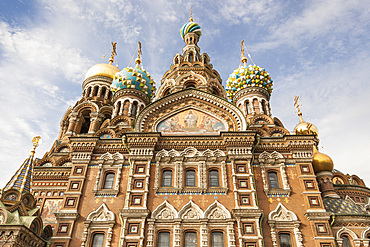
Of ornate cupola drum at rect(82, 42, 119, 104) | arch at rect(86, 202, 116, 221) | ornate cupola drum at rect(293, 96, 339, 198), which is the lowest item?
arch at rect(86, 202, 116, 221)

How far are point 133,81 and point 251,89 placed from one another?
8.10 m

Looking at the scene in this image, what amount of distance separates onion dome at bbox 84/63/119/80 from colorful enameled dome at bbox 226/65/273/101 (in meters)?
10.5

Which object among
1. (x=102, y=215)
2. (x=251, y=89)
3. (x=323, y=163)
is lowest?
(x=102, y=215)

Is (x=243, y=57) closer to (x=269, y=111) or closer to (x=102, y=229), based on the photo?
(x=269, y=111)

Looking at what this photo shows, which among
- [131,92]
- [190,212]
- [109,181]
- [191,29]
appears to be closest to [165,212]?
[190,212]

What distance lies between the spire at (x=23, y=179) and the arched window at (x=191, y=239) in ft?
21.8

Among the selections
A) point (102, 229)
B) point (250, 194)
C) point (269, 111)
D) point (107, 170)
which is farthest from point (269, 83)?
point (102, 229)

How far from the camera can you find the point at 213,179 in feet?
43.6

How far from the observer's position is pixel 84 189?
1312 cm

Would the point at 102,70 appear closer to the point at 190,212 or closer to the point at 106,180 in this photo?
the point at 106,180

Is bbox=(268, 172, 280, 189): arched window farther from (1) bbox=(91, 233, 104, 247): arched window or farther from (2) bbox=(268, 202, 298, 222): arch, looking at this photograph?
(1) bbox=(91, 233, 104, 247): arched window

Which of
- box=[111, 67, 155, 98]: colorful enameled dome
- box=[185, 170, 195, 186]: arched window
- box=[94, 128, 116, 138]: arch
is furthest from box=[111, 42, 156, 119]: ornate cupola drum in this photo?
box=[185, 170, 195, 186]: arched window

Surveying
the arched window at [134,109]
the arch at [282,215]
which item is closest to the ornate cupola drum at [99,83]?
the arched window at [134,109]

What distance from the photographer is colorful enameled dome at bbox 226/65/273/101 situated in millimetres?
21766
